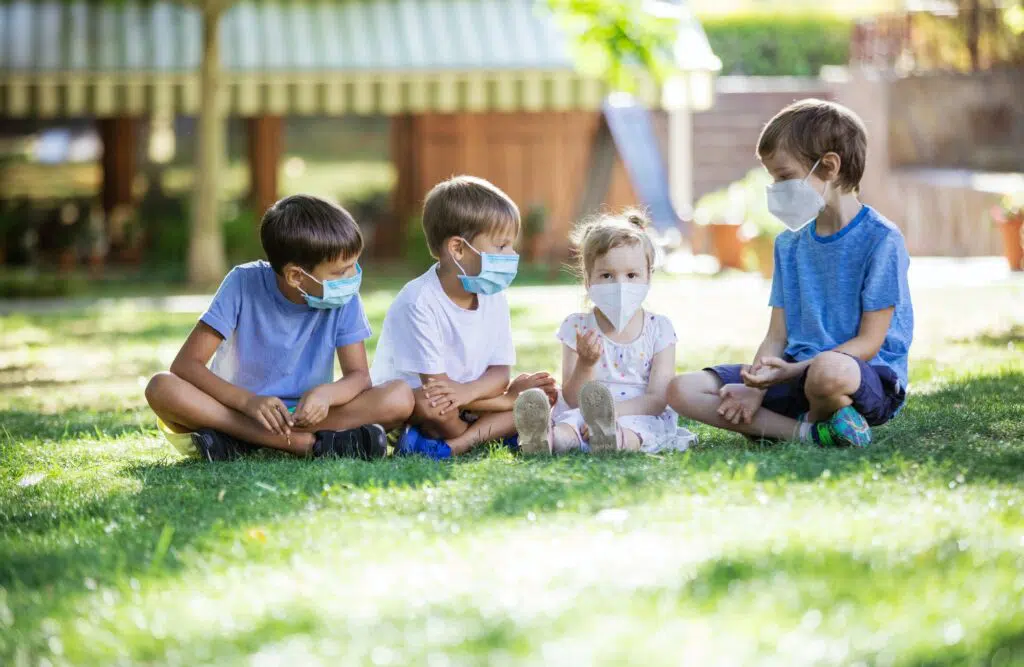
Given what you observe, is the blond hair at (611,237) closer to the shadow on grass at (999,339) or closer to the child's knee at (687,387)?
the child's knee at (687,387)

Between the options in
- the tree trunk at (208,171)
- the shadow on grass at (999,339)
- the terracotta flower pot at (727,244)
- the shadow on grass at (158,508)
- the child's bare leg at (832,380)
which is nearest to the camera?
the shadow on grass at (158,508)

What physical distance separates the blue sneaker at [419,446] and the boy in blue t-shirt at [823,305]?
901 millimetres

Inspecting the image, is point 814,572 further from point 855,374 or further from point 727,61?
point 727,61

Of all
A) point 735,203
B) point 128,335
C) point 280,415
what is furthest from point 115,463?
point 735,203

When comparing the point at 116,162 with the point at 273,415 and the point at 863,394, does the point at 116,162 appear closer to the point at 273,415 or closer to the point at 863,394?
the point at 273,415

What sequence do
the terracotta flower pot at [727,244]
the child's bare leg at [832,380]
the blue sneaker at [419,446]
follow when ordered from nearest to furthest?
the child's bare leg at [832,380], the blue sneaker at [419,446], the terracotta flower pot at [727,244]

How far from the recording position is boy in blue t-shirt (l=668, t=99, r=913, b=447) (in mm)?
4633

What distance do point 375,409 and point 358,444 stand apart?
5.9 inches

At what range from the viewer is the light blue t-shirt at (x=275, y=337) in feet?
16.7

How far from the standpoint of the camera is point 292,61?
16.8 metres

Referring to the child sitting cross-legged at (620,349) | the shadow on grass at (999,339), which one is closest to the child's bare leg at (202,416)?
the child sitting cross-legged at (620,349)

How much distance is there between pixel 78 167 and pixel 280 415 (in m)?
14.7

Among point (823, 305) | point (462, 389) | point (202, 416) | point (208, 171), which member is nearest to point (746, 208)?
point (208, 171)

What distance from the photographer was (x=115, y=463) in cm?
500
